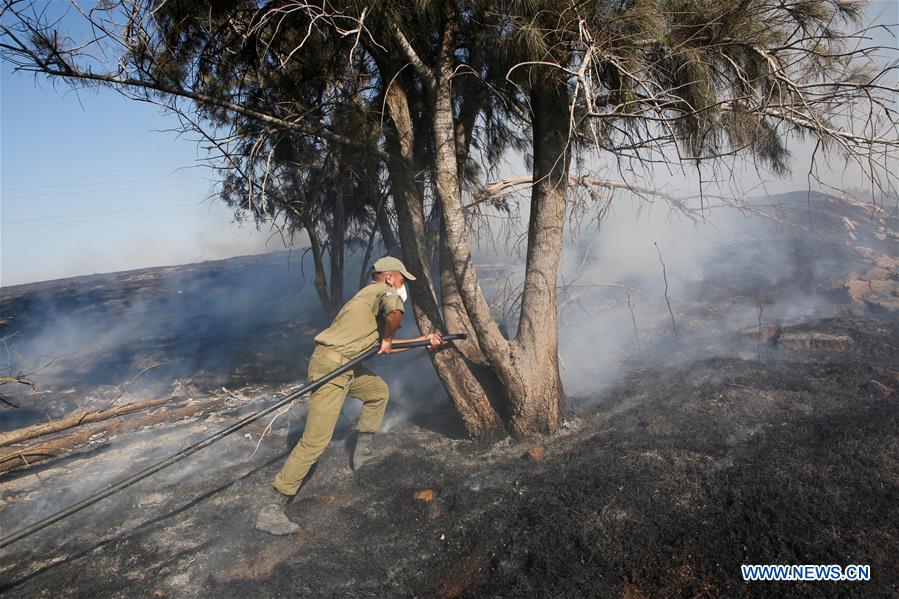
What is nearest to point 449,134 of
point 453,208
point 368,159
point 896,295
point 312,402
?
point 453,208

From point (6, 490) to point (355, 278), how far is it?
10.1 m

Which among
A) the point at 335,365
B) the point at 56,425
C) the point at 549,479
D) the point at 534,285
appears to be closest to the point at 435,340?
the point at 335,365

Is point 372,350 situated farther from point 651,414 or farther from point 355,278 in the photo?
point 355,278

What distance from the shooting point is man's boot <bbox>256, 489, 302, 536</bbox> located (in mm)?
3682

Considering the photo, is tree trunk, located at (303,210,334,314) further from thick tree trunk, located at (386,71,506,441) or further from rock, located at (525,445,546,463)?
rock, located at (525,445,546,463)

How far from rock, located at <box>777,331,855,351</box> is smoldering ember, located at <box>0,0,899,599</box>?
0.05 metres

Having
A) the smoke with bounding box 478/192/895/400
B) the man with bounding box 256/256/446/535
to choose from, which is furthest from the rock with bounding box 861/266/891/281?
the man with bounding box 256/256/446/535

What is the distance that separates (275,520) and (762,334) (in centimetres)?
649

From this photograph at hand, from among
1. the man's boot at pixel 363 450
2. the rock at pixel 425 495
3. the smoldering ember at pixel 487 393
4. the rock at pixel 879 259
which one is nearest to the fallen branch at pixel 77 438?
the smoldering ember at pixel 487 393

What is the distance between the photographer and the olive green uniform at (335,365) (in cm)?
403

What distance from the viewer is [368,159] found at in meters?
5.62

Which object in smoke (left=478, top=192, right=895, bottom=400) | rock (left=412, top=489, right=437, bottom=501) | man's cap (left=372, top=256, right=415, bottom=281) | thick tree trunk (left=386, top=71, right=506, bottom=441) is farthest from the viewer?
smoke (left=478, top=192, right=895, bottom=400)

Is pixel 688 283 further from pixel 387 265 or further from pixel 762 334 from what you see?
pixel 387 265

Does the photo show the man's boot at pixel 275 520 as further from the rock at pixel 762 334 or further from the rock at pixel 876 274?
the rock at pixel 876 274
